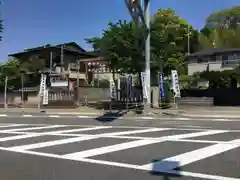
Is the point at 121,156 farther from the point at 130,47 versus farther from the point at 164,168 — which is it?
the point at 130,47

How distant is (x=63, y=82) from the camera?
47.5 meters

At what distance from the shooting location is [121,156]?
8375mm

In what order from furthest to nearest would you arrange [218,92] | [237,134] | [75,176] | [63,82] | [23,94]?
1. [63,82]
2. [23,94]
3. [218,92]
4. [237,134]
5. [75,176]

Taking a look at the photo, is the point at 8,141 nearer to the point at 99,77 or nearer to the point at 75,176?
the point at 75,176

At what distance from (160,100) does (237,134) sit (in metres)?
13.8

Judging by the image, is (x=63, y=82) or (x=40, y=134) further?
(x=63, y=82)

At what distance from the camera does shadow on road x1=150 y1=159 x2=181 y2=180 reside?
658cm

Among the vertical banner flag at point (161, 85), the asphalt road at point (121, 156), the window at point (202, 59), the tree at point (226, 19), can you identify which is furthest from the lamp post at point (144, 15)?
the tree at point (226, 19)

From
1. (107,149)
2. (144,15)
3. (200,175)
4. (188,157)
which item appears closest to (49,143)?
(107,149)

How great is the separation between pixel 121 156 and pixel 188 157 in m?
1.38

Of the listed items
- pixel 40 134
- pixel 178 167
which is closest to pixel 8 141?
pixel 40 134

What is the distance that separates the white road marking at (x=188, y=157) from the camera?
23.8ft

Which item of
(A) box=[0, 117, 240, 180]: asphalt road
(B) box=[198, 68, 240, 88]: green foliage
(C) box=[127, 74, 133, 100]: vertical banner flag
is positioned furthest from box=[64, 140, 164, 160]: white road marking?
(B) box=[198, 68, 240, 88]: green foliage

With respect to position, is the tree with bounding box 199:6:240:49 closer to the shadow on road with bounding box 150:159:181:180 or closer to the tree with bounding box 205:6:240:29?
the tree with bounding box 205:6:240:29
